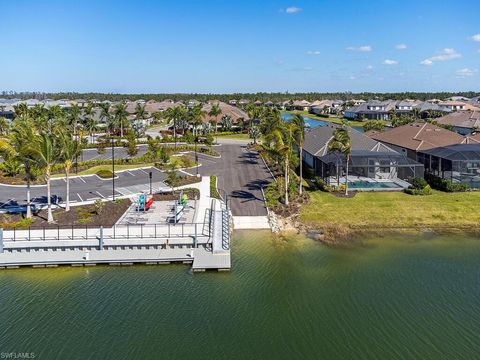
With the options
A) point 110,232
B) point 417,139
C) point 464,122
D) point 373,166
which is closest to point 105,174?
point 110,232

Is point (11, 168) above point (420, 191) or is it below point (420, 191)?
above

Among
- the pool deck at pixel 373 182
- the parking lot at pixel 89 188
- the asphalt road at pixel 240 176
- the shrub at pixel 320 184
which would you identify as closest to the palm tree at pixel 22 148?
the parking lot at pixel 89 188

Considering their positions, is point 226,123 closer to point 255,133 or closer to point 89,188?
point 255,133

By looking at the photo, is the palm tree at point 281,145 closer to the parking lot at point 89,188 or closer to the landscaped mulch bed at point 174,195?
the landscaped mulch bed at point 174,195

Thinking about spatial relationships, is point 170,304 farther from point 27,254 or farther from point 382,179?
point 382,179

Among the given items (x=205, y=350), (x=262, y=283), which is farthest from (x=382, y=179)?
(x=205, y=350)

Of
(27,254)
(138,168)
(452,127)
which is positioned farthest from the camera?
(452,127)
